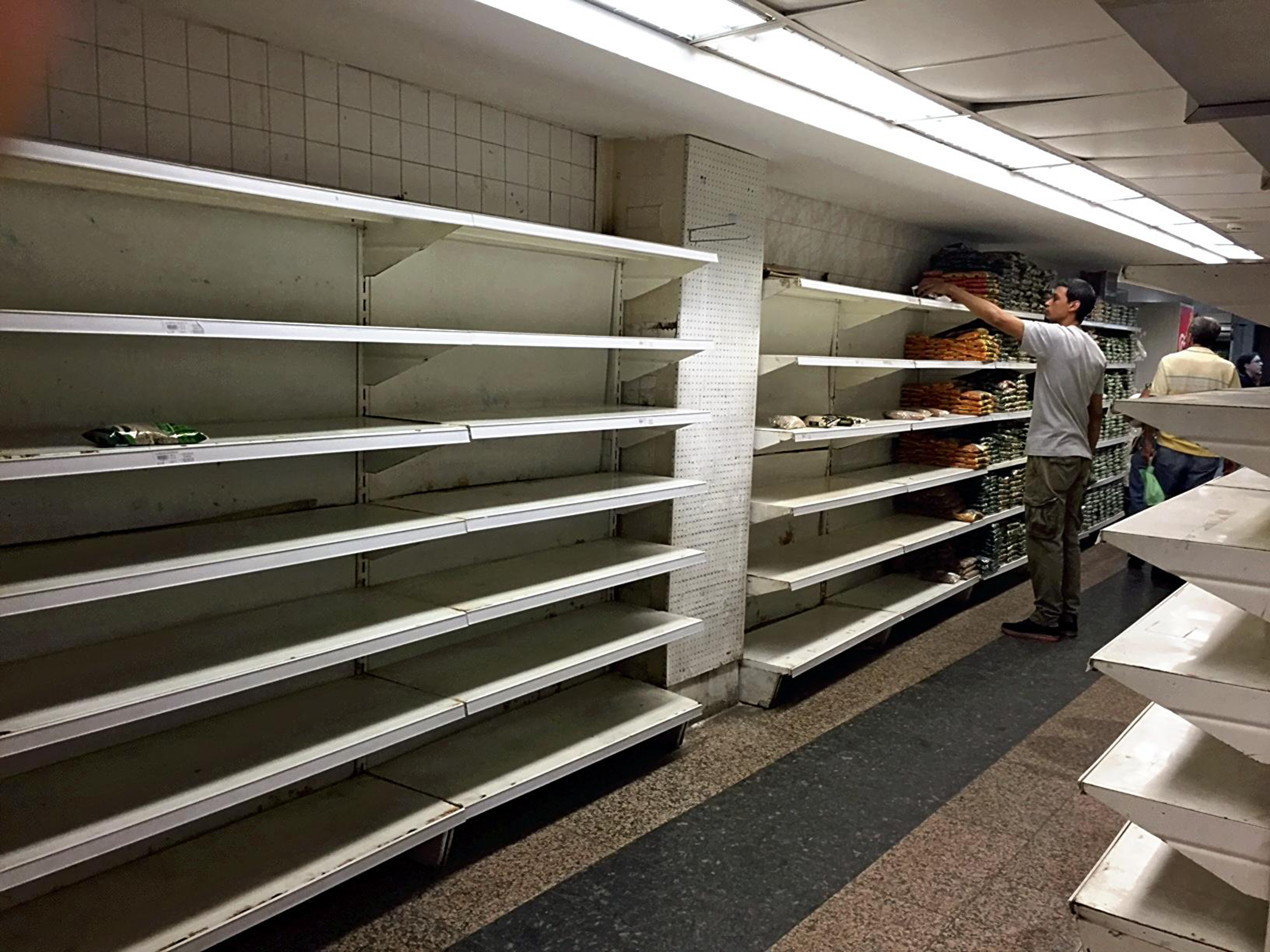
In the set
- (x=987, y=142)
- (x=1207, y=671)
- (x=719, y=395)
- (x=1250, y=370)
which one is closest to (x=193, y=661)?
(x=1207, y=671)

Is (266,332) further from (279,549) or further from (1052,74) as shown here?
(1052,74)

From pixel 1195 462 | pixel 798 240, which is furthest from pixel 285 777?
pixel 1195 462

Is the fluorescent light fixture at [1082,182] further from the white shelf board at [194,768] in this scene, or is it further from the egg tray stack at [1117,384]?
the white shelf board at [194,768]

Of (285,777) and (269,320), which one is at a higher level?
(269,320)

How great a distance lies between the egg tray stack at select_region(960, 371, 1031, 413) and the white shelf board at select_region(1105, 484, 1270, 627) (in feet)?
14.5

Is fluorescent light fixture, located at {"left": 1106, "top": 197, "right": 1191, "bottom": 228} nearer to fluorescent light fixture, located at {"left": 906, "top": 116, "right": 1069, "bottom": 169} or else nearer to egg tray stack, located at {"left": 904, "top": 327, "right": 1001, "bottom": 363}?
egg tray stack, located at {"left": 904, "top": 327, "right": 1001, "bottom": 363}

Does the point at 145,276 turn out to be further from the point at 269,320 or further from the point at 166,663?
the point at 166,663

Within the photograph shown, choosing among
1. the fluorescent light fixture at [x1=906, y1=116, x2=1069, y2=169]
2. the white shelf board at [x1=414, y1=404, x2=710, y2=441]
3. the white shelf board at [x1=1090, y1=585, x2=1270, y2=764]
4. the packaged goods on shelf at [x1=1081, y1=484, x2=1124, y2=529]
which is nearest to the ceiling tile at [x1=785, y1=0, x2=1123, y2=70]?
the fluorescent light fixture at [x1=906, y1=116, x2=1069, y2=169]

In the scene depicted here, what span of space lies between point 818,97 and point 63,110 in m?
2.42

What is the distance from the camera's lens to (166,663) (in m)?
2.34

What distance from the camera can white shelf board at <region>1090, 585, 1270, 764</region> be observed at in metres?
1.82

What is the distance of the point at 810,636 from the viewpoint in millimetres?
4891

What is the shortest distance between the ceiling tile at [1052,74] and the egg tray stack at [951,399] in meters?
2.93

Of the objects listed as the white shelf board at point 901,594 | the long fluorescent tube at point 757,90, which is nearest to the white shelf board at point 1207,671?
the long fluorescent tube at point 757,90
